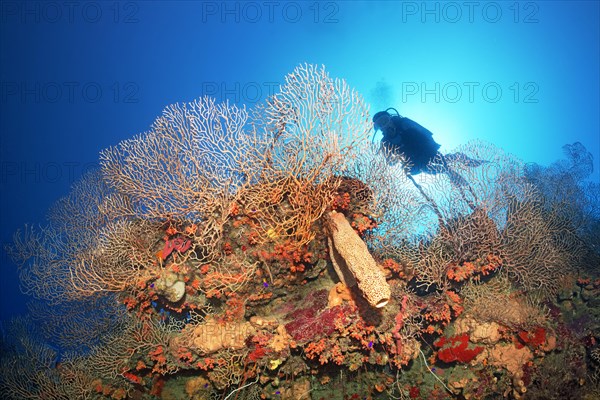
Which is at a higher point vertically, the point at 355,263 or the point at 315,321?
the point at 355,263

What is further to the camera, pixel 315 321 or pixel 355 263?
pixel 315 321

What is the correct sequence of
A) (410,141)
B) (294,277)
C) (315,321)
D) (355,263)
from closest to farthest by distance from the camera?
(355,263)
(315,321)
(294,277)
(410,141)

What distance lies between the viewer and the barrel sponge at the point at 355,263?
3621 millimetres

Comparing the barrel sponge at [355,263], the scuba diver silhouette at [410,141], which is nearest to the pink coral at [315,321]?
the barrel sponge at [355,263]

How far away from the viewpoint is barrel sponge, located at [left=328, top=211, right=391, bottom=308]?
3621 mm

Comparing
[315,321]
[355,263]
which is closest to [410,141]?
[355,263]

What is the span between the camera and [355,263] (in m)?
3.90

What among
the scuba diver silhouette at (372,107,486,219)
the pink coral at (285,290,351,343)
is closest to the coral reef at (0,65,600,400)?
the pink coral at (285,290,351,343)

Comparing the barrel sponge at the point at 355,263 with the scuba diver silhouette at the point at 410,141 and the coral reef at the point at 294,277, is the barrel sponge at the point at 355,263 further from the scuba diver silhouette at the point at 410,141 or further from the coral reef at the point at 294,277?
the scuba diver silhouette at the point at 410,141

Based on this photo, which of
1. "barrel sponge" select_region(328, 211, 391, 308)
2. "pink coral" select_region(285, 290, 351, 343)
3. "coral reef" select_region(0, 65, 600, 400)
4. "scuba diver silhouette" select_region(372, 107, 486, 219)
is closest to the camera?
"barrel sponge" select_region(328, 211, 391, 308)

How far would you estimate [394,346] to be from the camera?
4.35 meters

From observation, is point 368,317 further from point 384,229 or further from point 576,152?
point 576,152

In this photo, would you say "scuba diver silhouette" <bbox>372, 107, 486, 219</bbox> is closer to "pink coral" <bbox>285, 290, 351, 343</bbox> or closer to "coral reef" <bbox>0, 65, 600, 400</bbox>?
"coral reef" <bbox>0, 65, 600, 400</bbox>

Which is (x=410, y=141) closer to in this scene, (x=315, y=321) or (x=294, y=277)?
(x=294, y=277)
